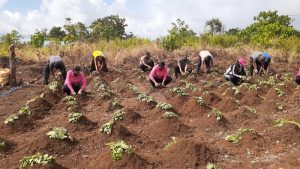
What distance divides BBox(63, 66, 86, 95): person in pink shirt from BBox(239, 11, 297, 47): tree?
47.3 ft

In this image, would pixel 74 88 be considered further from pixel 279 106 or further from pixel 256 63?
pixel 256 63

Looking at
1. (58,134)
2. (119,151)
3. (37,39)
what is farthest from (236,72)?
(37,39)

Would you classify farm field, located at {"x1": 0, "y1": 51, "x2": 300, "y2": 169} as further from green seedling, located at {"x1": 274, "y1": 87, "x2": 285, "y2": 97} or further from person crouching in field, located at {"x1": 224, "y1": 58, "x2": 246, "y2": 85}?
person crouching in field, located at {"x1": 224, "y1": 58, "x2": 246, "y2": 85}

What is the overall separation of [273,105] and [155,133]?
11.9 feet

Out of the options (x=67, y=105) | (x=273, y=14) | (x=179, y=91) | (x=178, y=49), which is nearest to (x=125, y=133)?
(x=67, y=105)

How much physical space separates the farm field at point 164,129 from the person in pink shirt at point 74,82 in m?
0.28

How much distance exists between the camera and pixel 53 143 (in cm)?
623

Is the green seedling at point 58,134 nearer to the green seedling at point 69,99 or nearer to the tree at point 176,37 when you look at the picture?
the green seedling at point 69,99

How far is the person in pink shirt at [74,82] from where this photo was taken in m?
10.3

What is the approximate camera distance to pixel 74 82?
10.6 meters

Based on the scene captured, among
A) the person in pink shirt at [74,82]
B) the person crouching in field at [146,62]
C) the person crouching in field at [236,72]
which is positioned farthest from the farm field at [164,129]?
the person crouching in field at [146,62]

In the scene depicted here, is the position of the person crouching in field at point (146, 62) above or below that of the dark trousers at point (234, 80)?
above

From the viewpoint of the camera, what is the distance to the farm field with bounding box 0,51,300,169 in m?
5.68

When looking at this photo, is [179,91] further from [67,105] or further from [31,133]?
[31,133]
